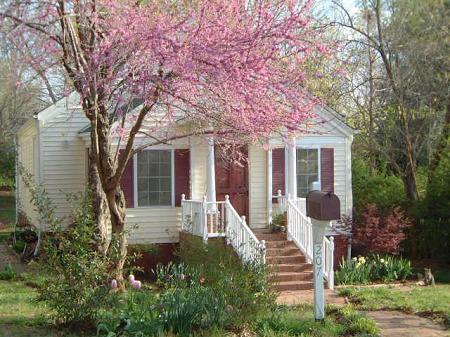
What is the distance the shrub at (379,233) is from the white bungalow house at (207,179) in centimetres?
96

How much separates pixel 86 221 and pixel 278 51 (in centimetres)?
375

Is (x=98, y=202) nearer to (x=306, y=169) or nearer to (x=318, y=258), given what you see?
(x=318, y=258)

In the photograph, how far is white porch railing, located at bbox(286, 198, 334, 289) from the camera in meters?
13.9

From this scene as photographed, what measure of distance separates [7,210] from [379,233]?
22.4m

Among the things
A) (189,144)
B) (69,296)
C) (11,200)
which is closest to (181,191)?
(189,144)

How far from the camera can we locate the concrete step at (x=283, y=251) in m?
14.5

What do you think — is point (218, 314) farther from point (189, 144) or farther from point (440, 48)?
point (440, 48)

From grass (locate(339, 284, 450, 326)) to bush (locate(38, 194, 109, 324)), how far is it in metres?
5.12

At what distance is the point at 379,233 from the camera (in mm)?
15500

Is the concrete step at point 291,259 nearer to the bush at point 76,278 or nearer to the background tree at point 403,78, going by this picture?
the background tree at point 403,78

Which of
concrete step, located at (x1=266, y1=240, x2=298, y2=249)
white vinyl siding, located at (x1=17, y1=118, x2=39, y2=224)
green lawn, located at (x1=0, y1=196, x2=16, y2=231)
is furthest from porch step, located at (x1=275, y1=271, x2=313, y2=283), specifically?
green lawn, located at (x1=0, y1=196, x2=16, y2=231)

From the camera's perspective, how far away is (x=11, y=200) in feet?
119

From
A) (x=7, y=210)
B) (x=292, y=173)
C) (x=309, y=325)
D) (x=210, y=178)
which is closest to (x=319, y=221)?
(x=309, y=325)

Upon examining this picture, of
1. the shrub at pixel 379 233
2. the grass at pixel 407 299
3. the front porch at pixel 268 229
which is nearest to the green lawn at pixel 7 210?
the front porch at pixel 268 229
